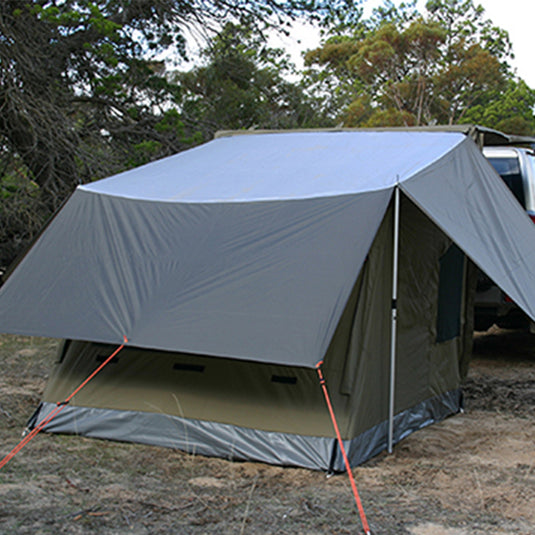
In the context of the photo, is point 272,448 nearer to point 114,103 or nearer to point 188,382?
point 188,382

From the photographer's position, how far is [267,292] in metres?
4.55

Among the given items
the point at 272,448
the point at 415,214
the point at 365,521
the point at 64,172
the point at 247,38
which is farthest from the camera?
the point at 247,38

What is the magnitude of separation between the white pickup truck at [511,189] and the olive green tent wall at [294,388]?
7.53ft

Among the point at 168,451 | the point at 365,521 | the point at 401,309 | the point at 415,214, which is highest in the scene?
the point at 415,214

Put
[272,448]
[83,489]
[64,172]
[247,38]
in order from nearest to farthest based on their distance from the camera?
1. [83,489]
2. [272,448]
3. [64,172]
4. [247,38]

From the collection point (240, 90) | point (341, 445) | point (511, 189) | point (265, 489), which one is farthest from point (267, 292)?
point (240, 90)

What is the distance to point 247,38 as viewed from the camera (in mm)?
12352

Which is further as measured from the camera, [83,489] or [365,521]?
[83,489]

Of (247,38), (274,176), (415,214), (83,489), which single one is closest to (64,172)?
(247,38)

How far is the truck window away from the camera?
786 centimetres

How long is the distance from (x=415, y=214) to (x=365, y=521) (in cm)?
250

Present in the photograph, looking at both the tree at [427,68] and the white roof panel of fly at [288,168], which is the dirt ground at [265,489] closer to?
the white roof panel of fly at [288,168]

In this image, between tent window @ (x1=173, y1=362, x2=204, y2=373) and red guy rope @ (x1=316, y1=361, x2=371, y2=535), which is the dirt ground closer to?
red guy rope @ (x1=316, y1=361, x2=371, y2=535)

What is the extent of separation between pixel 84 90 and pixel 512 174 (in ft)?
21.4
